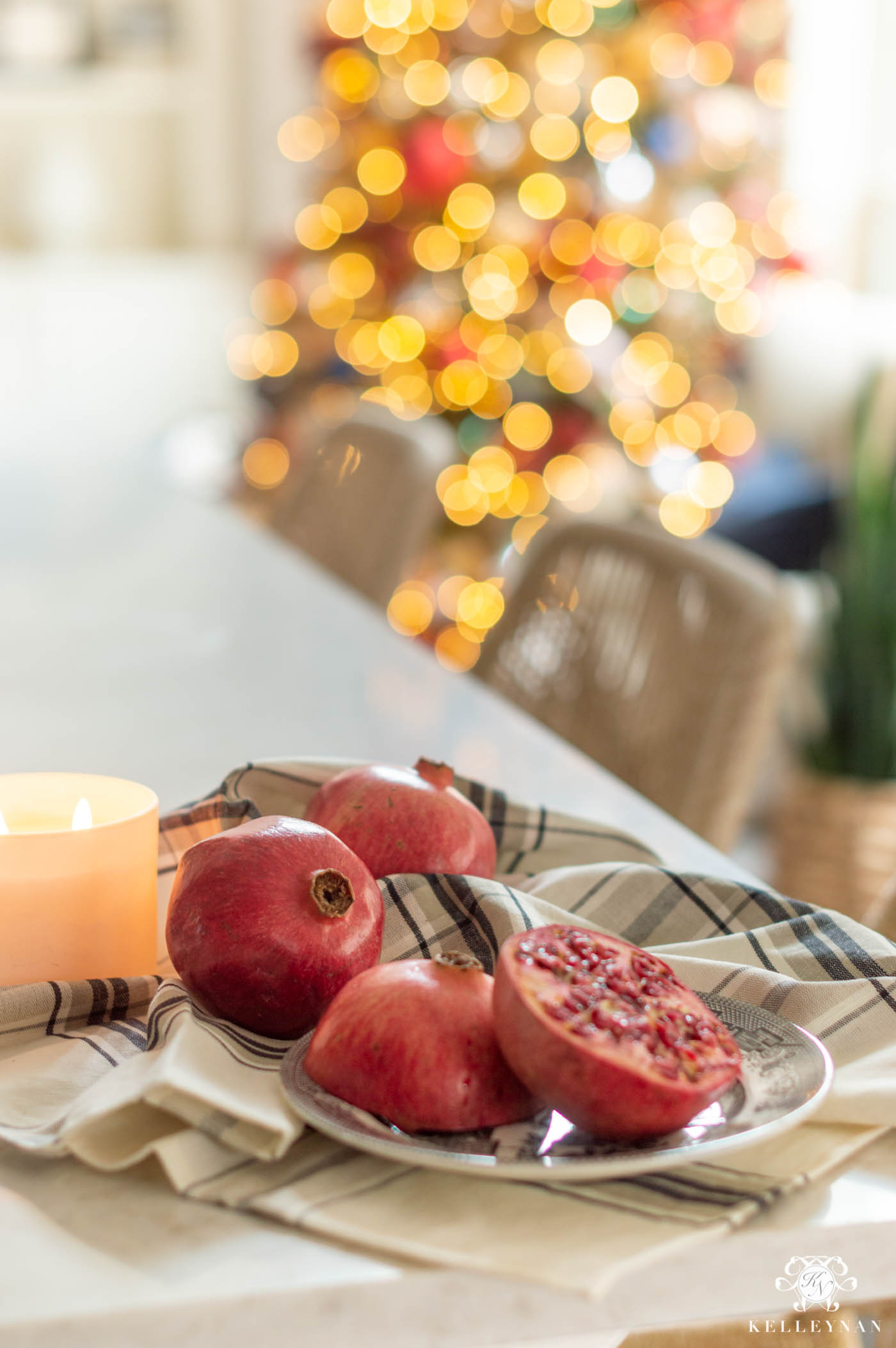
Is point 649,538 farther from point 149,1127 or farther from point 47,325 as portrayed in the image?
point 47,325

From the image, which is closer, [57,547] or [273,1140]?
[273,1140]

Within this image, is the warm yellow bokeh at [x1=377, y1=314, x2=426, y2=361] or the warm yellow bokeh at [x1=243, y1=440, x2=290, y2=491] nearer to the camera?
the warm yellow bokeh at [x1=377, y1=314, x2=426, y2=361]

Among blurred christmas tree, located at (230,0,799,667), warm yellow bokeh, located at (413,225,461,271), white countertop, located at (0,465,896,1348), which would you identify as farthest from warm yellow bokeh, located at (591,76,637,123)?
white countertop, located at (0,465,896,1348)

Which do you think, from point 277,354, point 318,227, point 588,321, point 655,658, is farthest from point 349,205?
point 655,658

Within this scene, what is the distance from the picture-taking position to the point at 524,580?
46.4 inches

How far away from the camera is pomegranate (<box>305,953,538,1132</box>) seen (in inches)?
13.6

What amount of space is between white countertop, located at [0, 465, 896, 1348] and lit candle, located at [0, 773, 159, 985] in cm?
8

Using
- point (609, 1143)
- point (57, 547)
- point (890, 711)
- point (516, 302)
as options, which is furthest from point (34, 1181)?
point (516, 302)

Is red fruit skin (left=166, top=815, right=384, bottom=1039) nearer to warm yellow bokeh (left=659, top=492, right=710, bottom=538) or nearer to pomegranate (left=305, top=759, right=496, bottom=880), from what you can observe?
pomegranate (left=305, top=759, right=496, bottom=880)

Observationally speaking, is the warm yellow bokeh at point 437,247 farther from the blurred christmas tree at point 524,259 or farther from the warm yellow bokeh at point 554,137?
the warm yellow bokeh at point 554,137

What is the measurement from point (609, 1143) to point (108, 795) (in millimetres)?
235

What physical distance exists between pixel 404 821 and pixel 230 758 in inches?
13.5

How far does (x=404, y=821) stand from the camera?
1.56 ft

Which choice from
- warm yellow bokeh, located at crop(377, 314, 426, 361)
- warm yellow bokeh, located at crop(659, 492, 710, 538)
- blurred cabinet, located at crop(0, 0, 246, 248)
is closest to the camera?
warm yellow bokeh, located at crop(377, 314, 426, 361)
